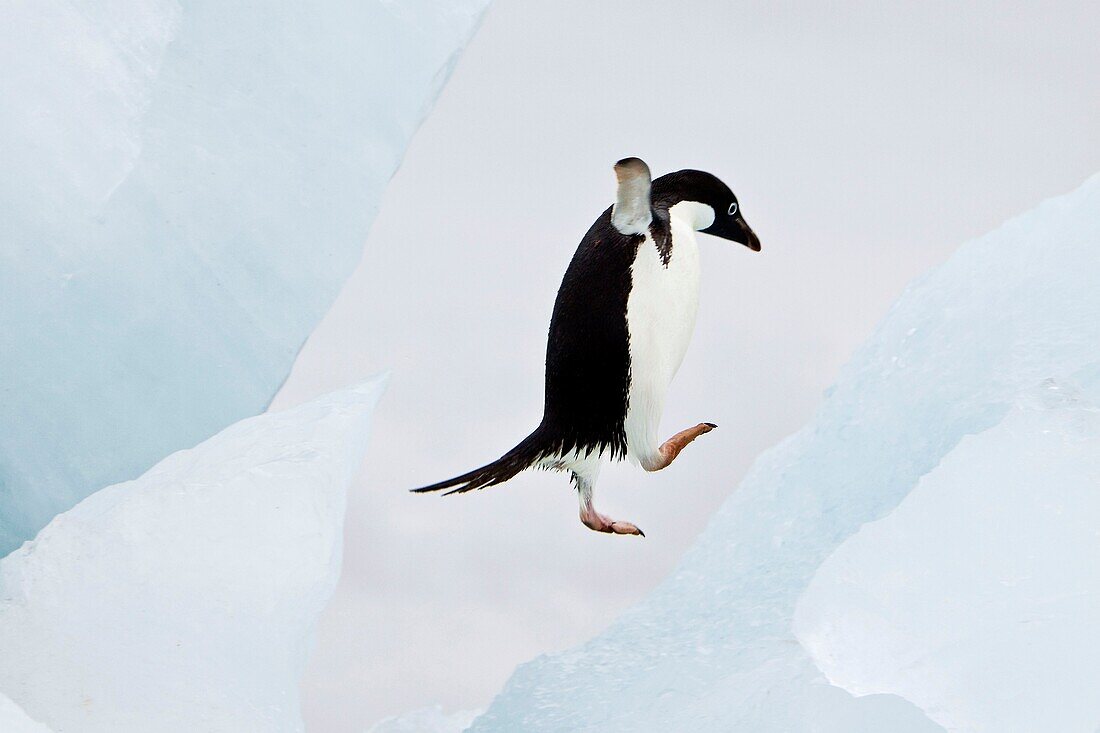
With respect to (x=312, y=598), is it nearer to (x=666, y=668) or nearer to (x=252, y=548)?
(x=252, y=548)

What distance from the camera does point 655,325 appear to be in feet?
4.05

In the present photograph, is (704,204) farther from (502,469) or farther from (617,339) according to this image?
(502,469)

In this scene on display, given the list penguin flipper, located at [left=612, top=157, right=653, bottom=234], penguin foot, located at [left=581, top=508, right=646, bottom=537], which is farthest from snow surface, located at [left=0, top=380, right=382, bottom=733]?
penguin flipper, located at [left=612, top=157, right=653, bottom=234]

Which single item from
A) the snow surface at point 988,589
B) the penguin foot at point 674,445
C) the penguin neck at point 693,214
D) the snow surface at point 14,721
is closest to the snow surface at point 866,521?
the snow surface at point 988,589

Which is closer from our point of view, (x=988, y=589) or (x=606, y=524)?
(x=988, y=589)

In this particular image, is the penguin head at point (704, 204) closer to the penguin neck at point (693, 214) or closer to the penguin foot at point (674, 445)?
the penguin neck at point (693, 214)

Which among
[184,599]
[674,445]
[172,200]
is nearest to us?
[184,599]

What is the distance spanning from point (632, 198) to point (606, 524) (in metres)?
0.38

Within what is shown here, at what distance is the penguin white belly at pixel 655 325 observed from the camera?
48.0 inches

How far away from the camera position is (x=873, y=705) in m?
1.06

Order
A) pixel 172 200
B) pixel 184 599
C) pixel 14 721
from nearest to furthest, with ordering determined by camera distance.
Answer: pixel 14 721
pixel 184 599
pixel 172 200

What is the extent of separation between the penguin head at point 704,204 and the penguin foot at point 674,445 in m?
0.23

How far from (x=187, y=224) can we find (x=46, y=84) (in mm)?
235

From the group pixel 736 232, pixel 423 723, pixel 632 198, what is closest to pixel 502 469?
pixel 632 198
